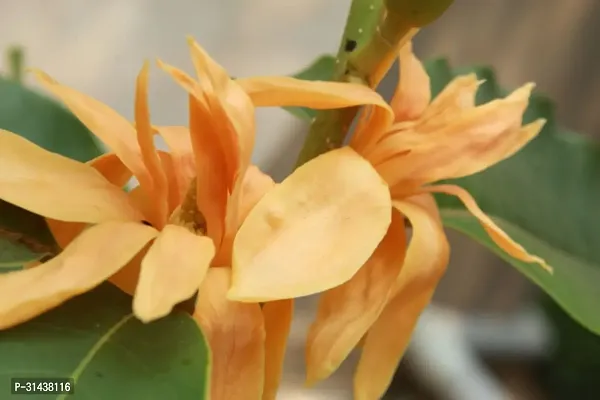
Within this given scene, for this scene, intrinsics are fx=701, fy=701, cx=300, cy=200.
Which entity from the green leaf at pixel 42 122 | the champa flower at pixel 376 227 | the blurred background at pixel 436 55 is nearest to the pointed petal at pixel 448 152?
the champa flower at pixel 376 227

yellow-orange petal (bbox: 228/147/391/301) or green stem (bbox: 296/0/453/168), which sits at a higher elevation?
green stem (bbox: 296/0/453/168)

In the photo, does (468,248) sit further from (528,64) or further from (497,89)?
(497,89)

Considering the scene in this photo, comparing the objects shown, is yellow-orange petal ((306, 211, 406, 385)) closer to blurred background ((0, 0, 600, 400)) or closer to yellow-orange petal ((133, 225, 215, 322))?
yellow-orange petal ((133, 225, 215, 322))

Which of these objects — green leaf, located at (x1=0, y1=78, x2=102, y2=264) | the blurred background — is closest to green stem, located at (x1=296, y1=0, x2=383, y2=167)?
green leaf, located at (x1=0, y1=78, x2=102, y2=264)

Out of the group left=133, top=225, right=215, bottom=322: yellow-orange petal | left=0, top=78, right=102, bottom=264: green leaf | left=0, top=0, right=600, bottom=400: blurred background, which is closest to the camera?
left=133, top=225, right=215, bottom=322: yellow-orange petal

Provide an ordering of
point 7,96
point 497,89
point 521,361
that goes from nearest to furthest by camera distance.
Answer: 1. point 7,96
2. point 497,89
3. point 521,361

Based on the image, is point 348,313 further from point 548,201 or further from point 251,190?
point 548,201

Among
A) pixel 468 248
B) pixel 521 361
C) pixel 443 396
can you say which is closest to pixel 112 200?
pixel 443 396
